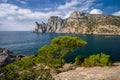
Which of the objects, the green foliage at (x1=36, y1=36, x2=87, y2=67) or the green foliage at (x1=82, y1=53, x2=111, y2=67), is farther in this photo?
the green foliage at (x1=82, y1=53, x2=111, y2=67)

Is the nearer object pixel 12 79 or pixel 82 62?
pixel 12 79

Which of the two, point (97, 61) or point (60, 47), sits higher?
point (60, 47)

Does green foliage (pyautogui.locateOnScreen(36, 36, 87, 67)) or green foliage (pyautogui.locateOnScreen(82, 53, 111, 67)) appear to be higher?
green foliage (pyautogui.locateOnScreen(36, 36, 87, 67))

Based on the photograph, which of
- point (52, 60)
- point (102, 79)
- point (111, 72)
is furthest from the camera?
point (52, 60)

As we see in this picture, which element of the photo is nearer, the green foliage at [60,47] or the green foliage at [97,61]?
the green foliage at [60,47]

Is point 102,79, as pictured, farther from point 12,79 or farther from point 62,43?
point 12,79

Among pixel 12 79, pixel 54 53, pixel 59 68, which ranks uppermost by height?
pixel 12 79

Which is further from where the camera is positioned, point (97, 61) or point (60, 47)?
point (97, 61)

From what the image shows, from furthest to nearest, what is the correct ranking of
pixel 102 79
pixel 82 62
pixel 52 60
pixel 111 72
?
pixel 82 62, pixel 52 60, pixel 111 72, pixel 102 79

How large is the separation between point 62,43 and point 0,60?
2042 cm

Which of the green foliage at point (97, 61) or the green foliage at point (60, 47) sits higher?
the green foliage at point (60, 47)

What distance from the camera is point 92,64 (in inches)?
2491

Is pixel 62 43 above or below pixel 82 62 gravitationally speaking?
above

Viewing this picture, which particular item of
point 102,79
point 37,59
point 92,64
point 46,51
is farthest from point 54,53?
point 102,79
